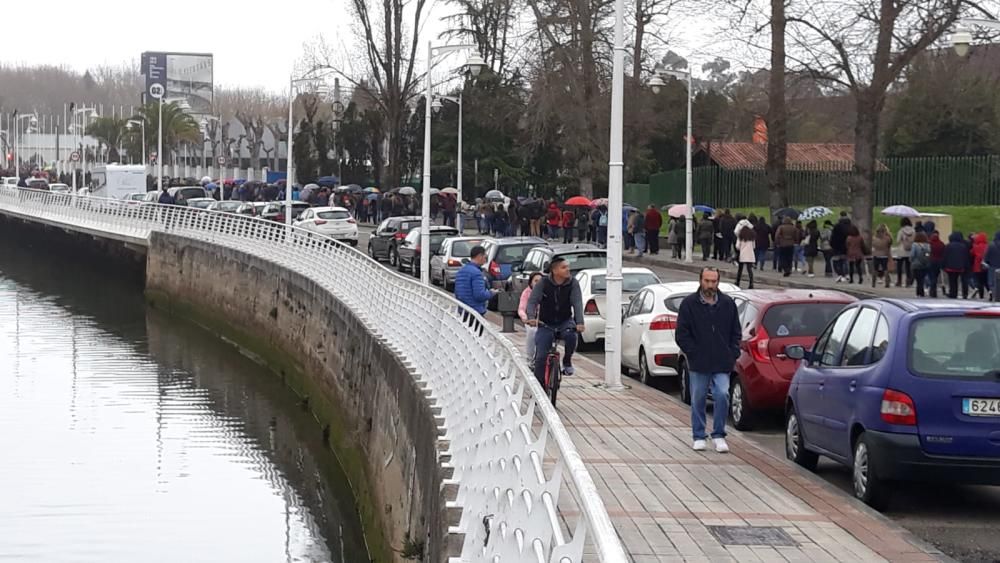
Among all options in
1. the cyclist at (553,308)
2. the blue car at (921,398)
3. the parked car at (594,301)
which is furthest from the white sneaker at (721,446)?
the parked car at (594,301)

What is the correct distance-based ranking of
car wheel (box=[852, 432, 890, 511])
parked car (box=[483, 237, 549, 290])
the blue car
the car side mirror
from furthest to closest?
1. parked car (box=[483, 237, 549, 290])
2. the car side mirror
3. car wheel (box=[852, 432, 890, 511])
4. the blue car

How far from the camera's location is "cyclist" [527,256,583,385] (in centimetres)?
1520

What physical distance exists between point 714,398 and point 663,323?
6.19 meters

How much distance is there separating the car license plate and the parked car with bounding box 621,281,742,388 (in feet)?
23.4

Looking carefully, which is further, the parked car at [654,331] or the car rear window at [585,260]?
the car rear window at [585,260]

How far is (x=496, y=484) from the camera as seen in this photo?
784 cm

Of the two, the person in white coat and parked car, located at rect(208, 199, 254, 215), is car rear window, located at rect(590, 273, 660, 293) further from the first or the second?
parked car, located at rect(208, 199, 254, 215)

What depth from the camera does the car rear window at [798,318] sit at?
15211 millimetres

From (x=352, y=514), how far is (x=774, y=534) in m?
11.4

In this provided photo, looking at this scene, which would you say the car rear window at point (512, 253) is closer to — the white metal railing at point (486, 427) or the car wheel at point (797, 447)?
the white metal railing at point (486, 427)

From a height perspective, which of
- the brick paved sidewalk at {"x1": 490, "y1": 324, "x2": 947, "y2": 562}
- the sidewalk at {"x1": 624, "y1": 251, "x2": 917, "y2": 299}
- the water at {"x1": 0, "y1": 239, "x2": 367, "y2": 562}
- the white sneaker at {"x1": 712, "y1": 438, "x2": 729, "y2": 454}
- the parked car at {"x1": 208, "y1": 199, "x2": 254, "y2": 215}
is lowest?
the water at {"x1": 0, "y1": 239, "x2": 367, "y2": 562}

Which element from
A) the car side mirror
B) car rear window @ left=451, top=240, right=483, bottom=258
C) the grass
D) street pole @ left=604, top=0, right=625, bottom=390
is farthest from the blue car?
the grass

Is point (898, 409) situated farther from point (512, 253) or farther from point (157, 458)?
point (512, 253)

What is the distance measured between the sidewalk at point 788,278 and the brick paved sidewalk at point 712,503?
15359 mm
